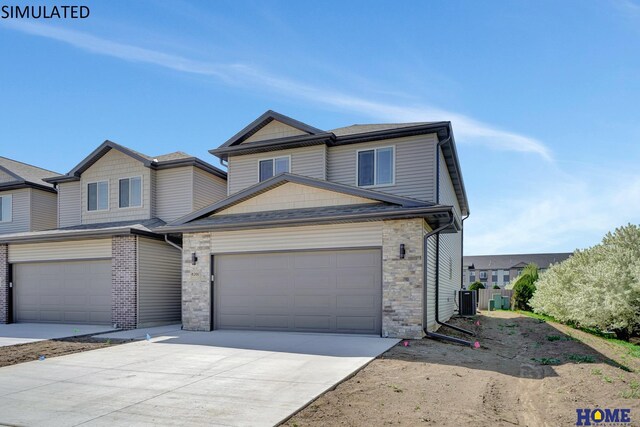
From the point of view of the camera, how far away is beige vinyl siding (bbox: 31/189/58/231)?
21.0 meters

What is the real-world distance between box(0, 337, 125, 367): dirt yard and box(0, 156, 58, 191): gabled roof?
11754 mm

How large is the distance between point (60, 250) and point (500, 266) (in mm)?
68486

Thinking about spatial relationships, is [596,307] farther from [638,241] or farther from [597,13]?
[597,13]

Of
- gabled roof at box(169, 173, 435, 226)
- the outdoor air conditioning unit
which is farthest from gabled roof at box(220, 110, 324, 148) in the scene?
the outdoor air conditioning unit

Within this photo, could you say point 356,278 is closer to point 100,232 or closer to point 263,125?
point 263,125

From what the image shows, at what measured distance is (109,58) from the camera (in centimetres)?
1370

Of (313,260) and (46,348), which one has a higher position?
(313,260)

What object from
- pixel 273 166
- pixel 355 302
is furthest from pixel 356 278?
pixel 273 166

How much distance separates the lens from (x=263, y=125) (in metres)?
16.8

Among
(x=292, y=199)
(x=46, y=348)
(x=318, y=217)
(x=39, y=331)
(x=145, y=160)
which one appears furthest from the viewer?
(x=145, y=160)

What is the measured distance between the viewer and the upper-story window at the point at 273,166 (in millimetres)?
16406

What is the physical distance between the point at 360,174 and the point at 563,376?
29.4 ft

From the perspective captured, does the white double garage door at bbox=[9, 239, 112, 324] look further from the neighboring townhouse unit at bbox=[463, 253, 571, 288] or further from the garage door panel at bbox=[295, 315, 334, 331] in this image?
the neighboring townhouse unit at bbox=[463, 253, 571, 288]

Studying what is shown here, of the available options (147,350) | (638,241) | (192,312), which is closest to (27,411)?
(147,350)
